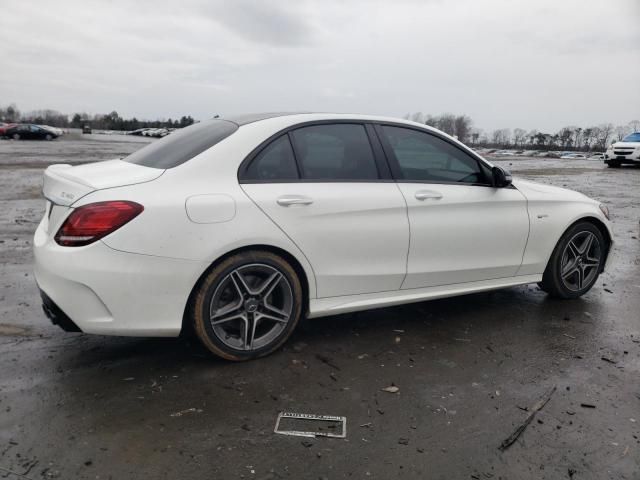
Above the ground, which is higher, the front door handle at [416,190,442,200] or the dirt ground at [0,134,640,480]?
the front door handle at [416,190,442,200]

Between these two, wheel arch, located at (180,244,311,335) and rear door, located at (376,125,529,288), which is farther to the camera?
rear door, located at (376,125,529,288)

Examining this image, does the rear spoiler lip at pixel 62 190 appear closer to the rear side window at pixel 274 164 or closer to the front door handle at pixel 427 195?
the rear side window at pixel 274 164

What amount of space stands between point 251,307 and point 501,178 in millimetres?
2302

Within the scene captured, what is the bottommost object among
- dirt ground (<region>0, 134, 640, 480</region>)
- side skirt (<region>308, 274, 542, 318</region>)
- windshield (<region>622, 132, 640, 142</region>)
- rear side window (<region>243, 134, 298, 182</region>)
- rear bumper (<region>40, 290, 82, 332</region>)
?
dirt ground (<region>0, 134, 640, 480</region>)

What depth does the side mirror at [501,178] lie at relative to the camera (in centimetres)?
419

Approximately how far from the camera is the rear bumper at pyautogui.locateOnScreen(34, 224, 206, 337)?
2850 millimetres

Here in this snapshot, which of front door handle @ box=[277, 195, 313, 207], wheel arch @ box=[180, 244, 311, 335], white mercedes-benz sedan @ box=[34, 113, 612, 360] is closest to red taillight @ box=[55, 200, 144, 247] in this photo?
white mercedes-benz sedan @ box=[34, 113, 612, 360]

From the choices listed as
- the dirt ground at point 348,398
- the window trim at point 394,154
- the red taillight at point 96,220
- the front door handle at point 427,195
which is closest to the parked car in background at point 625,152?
the dirt ground at point 348,398

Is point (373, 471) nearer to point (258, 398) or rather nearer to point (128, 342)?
point (258, 398)

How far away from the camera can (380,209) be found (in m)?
3.63

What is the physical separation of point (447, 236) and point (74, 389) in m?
2.71

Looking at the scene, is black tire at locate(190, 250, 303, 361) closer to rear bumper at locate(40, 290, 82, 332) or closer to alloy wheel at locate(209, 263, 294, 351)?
alloy wheel at locate(209, 263, 294, 351)

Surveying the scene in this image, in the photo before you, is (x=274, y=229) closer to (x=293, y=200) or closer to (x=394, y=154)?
(x=293, y=200)

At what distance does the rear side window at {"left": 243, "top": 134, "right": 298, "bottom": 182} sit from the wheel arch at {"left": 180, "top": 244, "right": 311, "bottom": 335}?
443 millimetres
